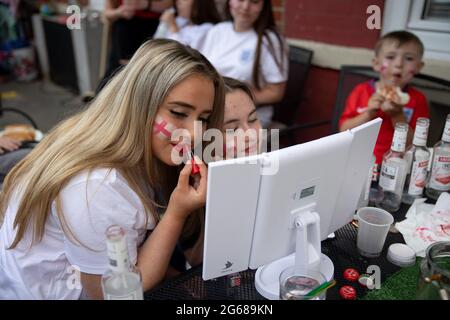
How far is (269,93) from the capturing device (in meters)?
2.66

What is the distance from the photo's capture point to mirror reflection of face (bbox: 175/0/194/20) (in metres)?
3.04

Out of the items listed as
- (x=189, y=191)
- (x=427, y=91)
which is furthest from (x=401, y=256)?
(x=427, y=91)

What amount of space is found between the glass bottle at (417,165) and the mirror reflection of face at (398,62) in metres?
0.63

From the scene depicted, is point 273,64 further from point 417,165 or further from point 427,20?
point 417,165

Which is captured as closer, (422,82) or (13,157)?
(13,157)

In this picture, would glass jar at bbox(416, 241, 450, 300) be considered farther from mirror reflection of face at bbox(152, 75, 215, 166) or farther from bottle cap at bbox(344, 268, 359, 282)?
mirror reflection of face at bbox(152, 75, 215, 166)

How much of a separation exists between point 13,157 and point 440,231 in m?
1.68

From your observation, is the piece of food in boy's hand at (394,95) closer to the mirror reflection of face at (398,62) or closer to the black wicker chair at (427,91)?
the mirror reflection of face at (398,62)

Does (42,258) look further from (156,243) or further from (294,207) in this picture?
(294,207)

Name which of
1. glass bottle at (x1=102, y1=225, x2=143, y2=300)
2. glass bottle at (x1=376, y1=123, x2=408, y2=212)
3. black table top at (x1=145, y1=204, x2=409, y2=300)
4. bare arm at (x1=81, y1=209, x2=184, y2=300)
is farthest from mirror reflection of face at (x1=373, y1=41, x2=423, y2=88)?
glass bottle at (x1=102, y1=225, x2=143, y2=300)

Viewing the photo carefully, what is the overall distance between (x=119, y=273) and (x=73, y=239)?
1.26 ft

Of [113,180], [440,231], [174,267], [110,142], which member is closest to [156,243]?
[113,180]

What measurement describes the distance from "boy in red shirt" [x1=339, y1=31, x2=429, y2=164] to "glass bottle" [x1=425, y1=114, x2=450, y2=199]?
434 mm
